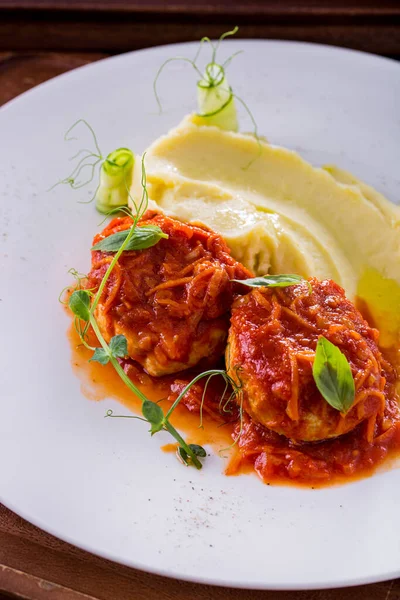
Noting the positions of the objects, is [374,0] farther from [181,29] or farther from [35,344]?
[35,344]

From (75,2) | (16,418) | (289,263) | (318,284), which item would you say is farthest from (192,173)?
(75,2)

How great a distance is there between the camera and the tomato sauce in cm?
482

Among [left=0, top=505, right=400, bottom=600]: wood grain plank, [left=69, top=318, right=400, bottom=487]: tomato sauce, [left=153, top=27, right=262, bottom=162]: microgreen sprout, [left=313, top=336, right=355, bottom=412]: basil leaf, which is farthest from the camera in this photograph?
[left=153, top=27, right=262, bottom=162]: microgreen sprout

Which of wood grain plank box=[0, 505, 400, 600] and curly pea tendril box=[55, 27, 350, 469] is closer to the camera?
wood grain plank box=[0, 505, 400, 600]

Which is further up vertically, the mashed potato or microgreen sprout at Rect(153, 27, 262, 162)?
microgreen sprout at Rect(153, 27, 262, 162)

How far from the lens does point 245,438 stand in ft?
16.6

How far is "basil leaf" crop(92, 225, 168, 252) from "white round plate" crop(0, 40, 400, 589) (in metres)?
0.82

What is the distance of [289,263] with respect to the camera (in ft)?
20.7

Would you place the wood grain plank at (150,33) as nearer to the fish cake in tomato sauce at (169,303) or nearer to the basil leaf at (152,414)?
the fish cake in tomato sauce at (169,303)

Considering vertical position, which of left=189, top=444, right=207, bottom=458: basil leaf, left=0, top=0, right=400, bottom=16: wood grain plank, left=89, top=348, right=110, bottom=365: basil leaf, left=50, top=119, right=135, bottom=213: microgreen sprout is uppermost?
left=0, top=0, right=400, bottom=16: wood grain plank

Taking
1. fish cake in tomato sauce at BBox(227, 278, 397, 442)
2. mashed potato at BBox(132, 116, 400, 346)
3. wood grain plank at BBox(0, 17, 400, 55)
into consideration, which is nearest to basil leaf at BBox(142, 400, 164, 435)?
fish cake in tomato sauce at BBox(227, 278, 397, 442)

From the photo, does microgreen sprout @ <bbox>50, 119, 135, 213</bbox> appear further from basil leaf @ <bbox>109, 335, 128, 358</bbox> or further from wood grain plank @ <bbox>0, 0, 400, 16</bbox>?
wood grain plank @ <bbox>0, 0, 400, 16</bbox>

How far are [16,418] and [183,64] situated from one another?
479 centimetres

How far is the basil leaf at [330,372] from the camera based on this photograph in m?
4.65
